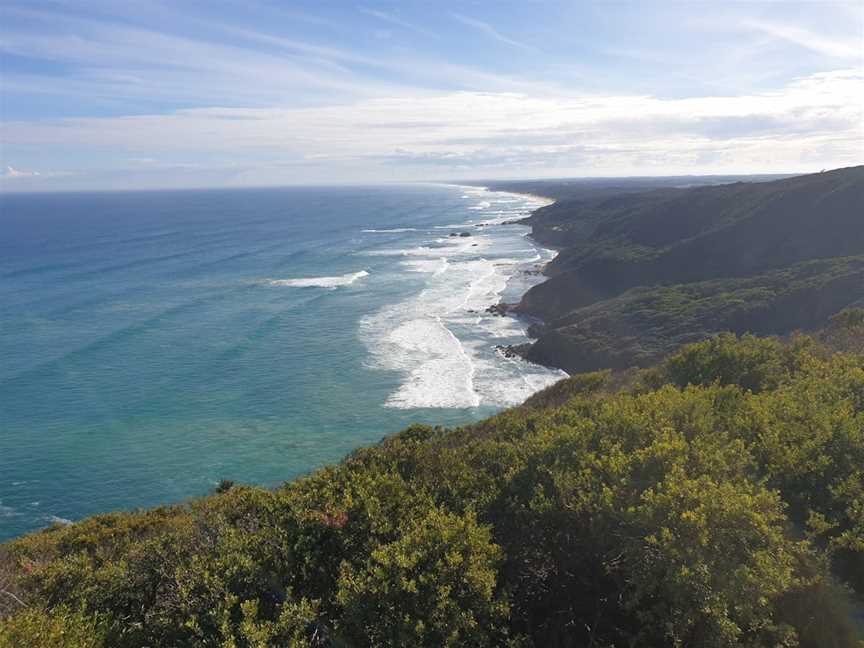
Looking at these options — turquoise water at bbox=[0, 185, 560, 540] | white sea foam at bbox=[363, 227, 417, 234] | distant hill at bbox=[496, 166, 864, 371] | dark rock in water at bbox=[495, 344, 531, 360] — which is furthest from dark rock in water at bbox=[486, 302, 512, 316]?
white sea foam at bbox=[363, 227, 417, 234]

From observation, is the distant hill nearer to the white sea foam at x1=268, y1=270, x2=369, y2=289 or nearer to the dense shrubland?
the white sea foam at x1=268, y1=270, x2=369, y2=289

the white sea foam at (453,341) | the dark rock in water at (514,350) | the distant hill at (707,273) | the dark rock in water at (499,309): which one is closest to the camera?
the white sea foam at (453,341)

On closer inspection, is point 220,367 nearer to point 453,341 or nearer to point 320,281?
point 453,341

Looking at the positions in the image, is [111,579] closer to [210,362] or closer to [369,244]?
[210,362]

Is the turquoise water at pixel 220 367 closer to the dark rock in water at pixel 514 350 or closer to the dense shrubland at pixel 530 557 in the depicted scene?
the dark rock in water at pixel 514 350

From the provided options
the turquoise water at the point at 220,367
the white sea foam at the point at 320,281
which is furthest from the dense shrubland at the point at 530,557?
the white sea foam at the point at 320,281
